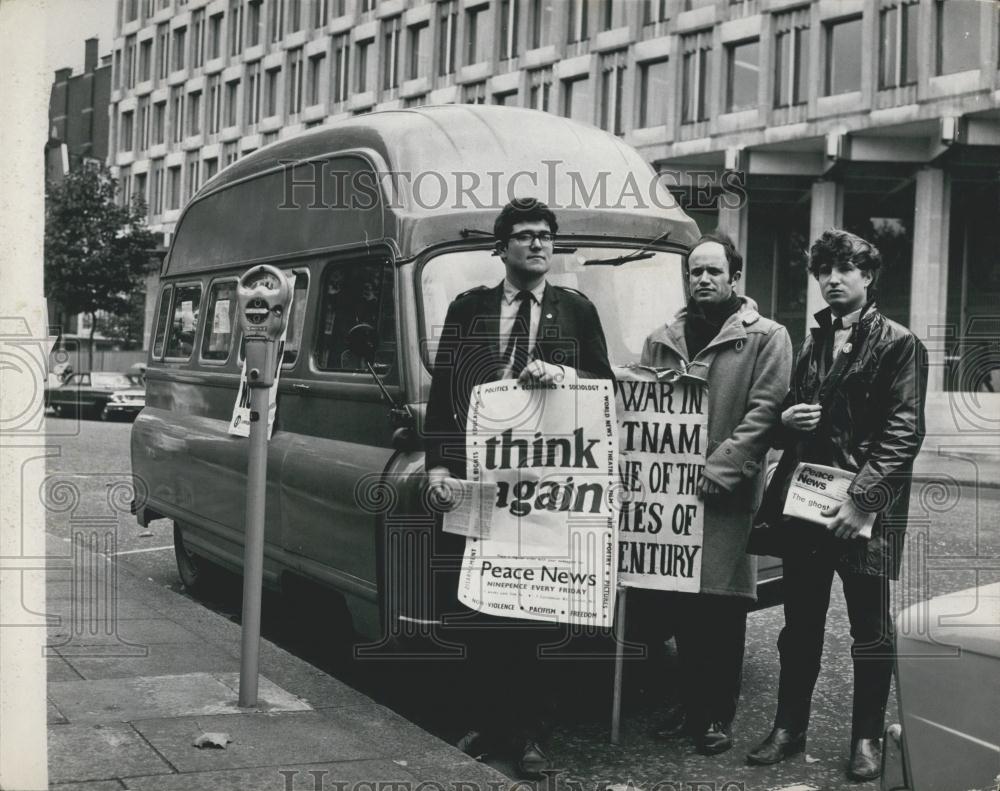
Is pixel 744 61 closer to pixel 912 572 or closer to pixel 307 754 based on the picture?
pixel 912 572

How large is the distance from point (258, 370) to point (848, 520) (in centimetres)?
242

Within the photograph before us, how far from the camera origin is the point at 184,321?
9.09 metres

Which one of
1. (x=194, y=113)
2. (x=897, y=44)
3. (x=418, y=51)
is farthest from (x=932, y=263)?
(x=194, y=113)

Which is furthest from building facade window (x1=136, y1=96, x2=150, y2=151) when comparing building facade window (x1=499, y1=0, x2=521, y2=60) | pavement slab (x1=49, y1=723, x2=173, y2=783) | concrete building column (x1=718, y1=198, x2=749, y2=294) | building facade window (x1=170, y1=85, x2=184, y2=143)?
pavement slab (x1=49, y1=723, x2=173, y2=783)

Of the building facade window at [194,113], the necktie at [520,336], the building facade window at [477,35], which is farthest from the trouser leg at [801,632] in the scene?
the building facade window at [194,113]

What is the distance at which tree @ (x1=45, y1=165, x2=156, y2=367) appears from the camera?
48.1m

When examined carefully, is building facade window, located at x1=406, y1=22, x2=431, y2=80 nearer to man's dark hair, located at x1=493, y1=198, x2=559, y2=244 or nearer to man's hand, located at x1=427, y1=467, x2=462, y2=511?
man's dark hair, located at x1=493, y1=198, x2=559, y2=244

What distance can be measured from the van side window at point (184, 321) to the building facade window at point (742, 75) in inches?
1052

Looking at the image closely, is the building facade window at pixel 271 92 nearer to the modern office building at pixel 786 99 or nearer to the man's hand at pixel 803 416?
the modern office building at pixel 786 99

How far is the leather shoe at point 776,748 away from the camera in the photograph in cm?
502

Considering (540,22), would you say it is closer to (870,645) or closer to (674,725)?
(674,725)

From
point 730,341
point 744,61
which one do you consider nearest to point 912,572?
point 730,341

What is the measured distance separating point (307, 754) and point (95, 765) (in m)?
0.70

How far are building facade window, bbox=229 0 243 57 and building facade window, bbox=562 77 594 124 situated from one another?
1969 centimetres
